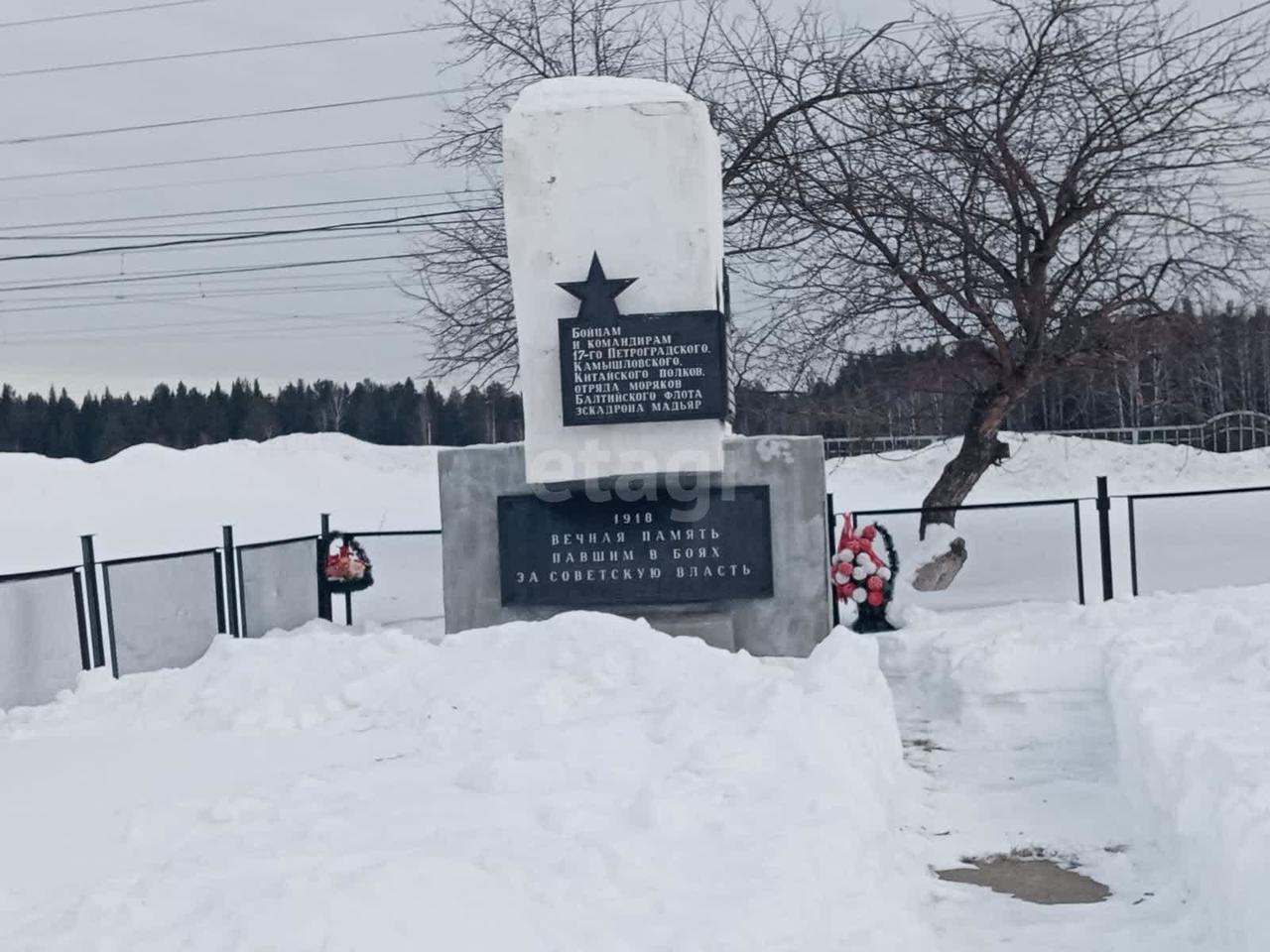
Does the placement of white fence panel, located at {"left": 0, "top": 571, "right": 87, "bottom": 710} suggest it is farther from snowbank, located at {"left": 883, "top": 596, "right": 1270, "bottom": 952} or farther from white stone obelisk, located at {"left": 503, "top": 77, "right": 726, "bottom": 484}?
snowbank, located at {"left": 883, "top": 596, "right": 1270, "bottom": 952}

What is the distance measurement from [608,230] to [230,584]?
16.9 feet

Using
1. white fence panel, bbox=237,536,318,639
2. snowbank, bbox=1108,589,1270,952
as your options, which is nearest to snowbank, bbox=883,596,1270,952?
snowbank, bbox=1108,589,1270,952

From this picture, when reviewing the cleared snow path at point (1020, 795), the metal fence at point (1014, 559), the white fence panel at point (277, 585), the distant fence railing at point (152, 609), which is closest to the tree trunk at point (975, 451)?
the metal fence at point (1014, 559)

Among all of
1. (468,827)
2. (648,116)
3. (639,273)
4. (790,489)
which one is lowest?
(468,827)

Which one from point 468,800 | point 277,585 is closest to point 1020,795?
point 468,800

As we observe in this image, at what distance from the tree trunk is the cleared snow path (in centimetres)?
416

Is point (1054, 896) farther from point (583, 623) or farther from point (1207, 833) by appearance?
point (583, 623)

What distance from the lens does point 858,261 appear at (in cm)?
1566

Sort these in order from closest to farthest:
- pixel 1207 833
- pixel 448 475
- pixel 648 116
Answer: pixel 1207 833
pixel 648 116
pixel 448 475

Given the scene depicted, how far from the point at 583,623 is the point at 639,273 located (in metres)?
3.41

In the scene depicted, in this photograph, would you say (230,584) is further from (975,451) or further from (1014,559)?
(1014,559)

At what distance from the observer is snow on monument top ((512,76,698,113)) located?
1147 cm

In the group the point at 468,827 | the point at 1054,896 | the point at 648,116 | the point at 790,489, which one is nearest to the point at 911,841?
the point at 1054,896

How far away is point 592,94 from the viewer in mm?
11609
